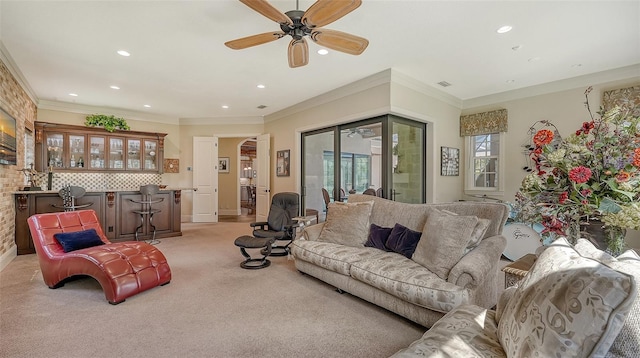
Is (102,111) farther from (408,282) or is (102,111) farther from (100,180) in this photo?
(408,282)

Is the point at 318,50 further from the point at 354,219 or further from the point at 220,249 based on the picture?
the point at 220,249

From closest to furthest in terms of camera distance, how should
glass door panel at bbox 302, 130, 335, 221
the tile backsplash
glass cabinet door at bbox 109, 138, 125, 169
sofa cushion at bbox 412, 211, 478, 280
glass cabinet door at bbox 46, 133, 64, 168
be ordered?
sofa cushion at bbox 412, 211, 478, 280 < glass door panel at bbox 302, 130, 335, 221 < glass cabinet door at bbox 46, 133, 64, 168 < the tile backsplash < glass cabinet door at bbox 109, 138, 125, 169

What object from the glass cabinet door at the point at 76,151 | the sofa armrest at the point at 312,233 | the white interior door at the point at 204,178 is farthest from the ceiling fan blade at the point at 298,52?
the glass cabinet door at the point at 76,151

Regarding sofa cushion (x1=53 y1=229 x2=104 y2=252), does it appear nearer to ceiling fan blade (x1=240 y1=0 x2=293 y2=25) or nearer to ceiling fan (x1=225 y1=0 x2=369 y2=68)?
ceiling fan (x1=225 y1=0 x2=369 y2=68)

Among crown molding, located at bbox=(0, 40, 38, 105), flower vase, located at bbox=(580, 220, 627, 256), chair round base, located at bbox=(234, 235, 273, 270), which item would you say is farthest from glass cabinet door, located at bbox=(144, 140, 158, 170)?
flower vase, located at bbox=(580, 220, 627, 256)

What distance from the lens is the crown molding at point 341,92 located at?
172 inches

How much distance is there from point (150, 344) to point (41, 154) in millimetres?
5983

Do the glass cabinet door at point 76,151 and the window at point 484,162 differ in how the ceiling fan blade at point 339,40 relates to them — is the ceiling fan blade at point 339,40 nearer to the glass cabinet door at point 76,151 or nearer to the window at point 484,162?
the window at point 484,162

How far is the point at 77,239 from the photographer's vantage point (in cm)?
319

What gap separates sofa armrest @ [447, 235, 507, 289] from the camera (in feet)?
6.91

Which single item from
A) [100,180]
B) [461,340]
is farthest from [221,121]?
[461,340]

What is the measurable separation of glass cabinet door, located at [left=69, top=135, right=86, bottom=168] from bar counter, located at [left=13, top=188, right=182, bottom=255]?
1.35 metres

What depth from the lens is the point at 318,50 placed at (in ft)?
11.7

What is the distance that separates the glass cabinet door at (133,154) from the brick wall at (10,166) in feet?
5.98
